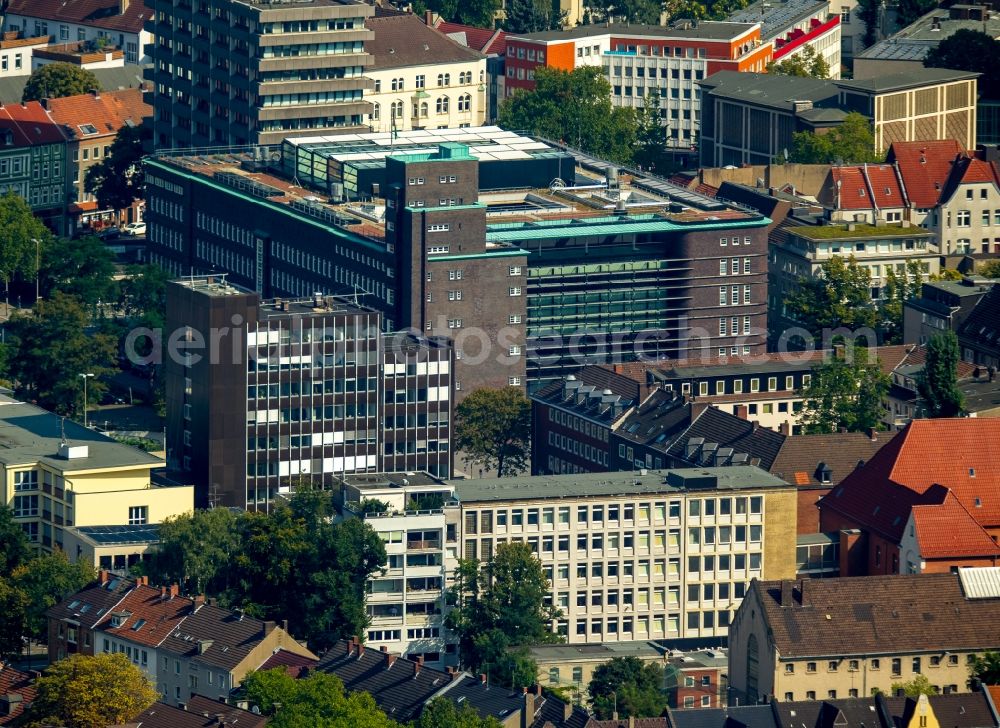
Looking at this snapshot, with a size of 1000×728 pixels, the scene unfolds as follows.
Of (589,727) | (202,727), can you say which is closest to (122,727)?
(202,727)

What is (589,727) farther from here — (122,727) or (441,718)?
(122,727)

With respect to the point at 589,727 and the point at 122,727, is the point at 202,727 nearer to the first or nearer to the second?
Answer: the point at 122,727

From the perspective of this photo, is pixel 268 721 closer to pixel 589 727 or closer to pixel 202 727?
pixel 202 727

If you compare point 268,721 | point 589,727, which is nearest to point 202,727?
point 268,721

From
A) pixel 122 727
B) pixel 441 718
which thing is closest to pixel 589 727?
pixel 441 718
